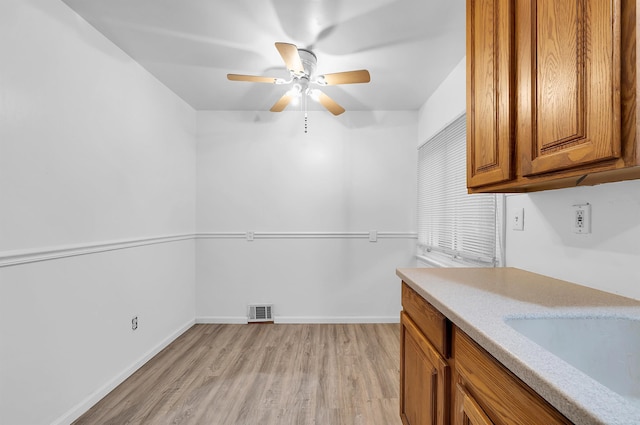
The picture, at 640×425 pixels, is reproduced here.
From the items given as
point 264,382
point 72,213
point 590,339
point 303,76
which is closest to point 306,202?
point 303,76

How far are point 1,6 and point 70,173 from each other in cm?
82

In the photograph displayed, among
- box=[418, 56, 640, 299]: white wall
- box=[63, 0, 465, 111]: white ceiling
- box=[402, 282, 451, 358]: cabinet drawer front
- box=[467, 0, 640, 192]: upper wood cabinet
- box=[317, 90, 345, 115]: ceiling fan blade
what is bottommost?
box=[402, 282, 451, 358]: cabinet drawer front

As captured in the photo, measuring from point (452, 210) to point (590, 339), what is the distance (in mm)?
1700

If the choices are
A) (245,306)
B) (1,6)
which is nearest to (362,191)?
(245,306)

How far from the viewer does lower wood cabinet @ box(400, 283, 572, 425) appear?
634 millimetres

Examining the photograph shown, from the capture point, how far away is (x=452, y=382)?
3.29 feet

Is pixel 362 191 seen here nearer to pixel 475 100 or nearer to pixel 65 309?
pixel 475 100

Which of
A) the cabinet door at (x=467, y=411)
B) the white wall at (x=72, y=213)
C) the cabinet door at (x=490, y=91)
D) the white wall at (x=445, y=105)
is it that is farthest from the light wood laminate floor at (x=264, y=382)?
the white wall at (x=445, y=105)

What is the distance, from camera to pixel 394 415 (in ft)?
5.77

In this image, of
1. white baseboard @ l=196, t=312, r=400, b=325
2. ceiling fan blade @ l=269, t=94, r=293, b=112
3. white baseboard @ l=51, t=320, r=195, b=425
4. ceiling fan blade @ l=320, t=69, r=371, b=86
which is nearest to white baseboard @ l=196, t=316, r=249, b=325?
white baseboard @ l=196, t=312, r=400, b=325

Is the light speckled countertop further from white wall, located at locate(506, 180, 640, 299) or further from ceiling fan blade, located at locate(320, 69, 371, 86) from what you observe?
ceiling fan blade, located at locate(320, 69, 371, 86)

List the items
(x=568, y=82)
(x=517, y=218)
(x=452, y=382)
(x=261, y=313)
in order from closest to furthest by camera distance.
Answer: (x=568, y=82) → (x=452, y=382) → (x=517, y=218) → (x=261, y=313)

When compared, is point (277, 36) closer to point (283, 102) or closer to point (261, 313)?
point (283, 102)

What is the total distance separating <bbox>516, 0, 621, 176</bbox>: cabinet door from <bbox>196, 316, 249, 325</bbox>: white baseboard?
3.08 meters
